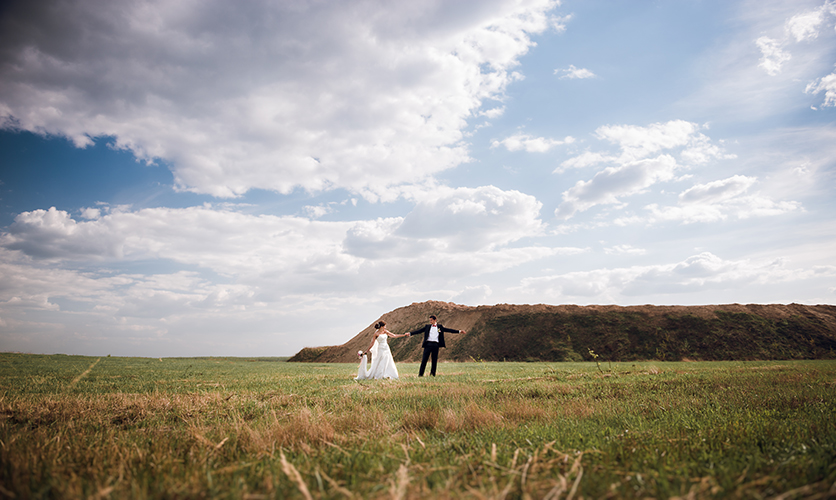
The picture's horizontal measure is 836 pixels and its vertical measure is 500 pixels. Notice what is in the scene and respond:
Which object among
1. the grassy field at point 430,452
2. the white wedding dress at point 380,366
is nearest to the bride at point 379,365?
the white wedding dress at point 380,366

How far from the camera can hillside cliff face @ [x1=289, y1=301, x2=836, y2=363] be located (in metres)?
35.8

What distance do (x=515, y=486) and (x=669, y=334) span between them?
45565mm

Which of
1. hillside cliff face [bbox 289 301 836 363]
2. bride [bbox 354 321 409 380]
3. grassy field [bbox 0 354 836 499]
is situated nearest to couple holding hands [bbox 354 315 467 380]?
bride [bbox 354 321 409 380]

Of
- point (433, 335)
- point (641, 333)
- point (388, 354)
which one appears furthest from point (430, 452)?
point (641, 333)

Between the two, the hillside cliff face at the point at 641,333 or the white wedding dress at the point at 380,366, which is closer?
the white wedding dress at the point at 380,366

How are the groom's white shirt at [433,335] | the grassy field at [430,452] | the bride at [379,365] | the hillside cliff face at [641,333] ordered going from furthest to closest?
the hillside cliff face at [641,333]
the bride at [379,365]
the groom's white shirt at [433,335]
the grassy field at [430,452]

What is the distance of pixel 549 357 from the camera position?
38.2 metres

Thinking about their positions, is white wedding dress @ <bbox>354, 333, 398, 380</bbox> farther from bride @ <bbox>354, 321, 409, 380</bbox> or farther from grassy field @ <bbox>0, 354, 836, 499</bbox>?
grassy field @ <bbox>0, 354, 836, 499</bbox>

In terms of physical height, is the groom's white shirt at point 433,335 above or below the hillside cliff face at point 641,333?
above

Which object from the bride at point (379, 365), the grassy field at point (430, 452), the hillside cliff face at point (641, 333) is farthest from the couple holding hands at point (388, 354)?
the hillside cliff face at point (641, 333)

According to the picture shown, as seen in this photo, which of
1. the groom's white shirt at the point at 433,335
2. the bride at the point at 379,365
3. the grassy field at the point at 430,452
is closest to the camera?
the grassy field at the point at 430,452

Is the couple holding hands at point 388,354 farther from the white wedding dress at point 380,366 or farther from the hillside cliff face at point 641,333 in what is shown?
the hillside cliff face at point 641,333

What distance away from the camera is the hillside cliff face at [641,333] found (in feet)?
117

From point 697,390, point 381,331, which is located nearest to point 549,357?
point 381,331
